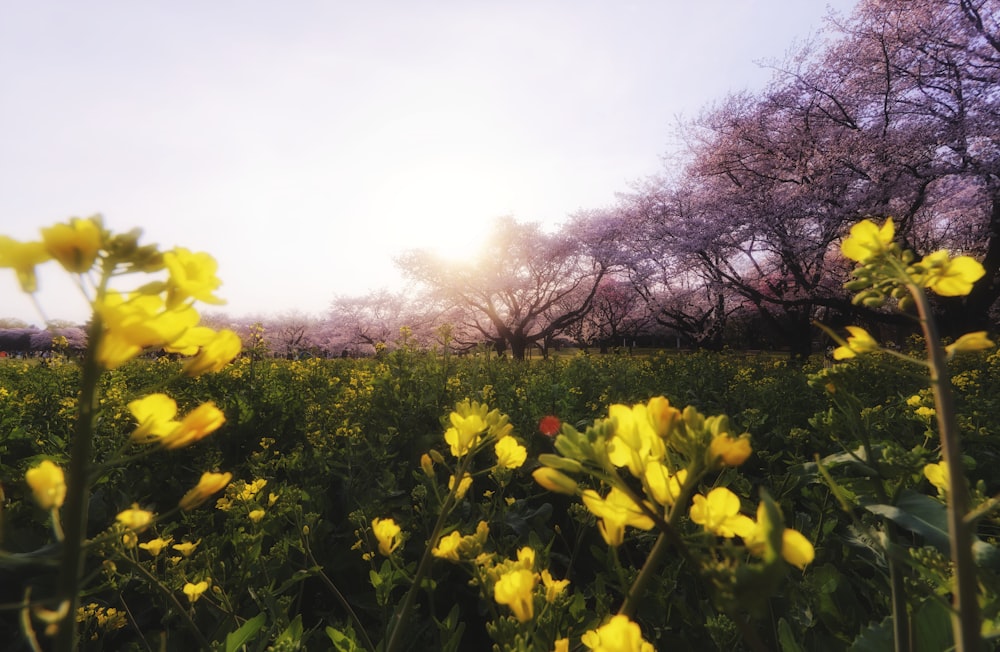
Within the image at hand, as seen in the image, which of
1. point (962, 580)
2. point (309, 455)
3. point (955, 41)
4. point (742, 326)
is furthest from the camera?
point (742, 326)

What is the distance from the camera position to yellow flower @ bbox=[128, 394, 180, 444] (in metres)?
0.62

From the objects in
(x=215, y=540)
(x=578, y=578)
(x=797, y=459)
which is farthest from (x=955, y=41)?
(x=215, y=540)

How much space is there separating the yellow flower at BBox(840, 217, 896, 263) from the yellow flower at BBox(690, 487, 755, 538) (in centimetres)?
43

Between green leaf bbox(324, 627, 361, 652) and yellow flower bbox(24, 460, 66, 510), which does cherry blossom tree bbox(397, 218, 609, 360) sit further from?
yellow flower bbox(24, 460, 66, 510)

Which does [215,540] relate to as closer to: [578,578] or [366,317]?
[578,578]

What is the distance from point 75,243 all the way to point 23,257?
0.07 meters

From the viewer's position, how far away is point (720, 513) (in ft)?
2.16

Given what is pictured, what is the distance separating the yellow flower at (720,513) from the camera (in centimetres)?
63

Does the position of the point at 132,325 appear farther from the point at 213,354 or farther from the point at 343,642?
the point at 343,642

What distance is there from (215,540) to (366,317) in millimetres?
27469

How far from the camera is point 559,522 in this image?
2662mm

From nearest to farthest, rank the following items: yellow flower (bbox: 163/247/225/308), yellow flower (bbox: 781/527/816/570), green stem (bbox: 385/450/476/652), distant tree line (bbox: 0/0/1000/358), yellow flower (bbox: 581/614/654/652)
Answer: yellow flower (bbox: 781/527/816/570) < yellow flower (bbox: 163/247/225/308) < yellow flower (bbox: 581/614/654/652) < green stem (bbox: 385/450/476/652) < distant tree line (bbox: 0/0/1000/358)

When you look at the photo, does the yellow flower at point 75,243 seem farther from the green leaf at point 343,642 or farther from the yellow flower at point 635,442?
the green leaf at point 343,642

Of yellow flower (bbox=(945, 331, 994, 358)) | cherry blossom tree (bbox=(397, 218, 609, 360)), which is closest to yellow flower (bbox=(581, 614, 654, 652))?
yellow flower (bbox=(945, 331, 994, 358))
